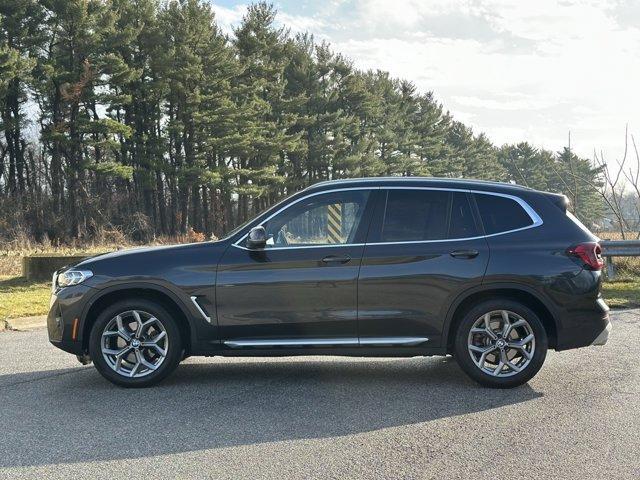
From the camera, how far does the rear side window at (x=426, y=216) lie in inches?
226

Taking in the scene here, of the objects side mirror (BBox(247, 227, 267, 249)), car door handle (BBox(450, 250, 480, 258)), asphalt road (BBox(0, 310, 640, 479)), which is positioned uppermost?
side mirror (BBox(247, 227, 267, 249))

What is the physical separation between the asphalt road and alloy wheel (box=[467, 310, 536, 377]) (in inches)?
8.9

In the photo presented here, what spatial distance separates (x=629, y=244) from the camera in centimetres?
1322

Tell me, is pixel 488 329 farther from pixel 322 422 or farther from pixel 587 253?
pixel 322 422

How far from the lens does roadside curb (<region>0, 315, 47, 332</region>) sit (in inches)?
366

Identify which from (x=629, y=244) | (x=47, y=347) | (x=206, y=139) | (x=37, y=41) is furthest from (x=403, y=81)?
(x=47, y=347)

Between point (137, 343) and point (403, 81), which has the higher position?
point (403, 81)

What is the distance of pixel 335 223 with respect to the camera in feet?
19.1

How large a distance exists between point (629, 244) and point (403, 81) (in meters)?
61.7

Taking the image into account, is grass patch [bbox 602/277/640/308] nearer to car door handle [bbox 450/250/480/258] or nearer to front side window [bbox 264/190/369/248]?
car door handle [bbox 450/250/480/258]

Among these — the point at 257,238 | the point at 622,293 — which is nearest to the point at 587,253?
the point at 257,238

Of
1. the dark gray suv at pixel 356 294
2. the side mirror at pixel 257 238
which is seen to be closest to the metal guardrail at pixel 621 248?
the dark gray suv at pixel 356 294

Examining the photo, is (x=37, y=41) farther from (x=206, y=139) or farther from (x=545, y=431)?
(x=545, y=431)

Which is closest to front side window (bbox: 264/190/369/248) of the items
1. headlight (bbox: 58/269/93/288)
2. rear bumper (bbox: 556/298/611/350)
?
headlight (bbox: 58/269/93/288)
